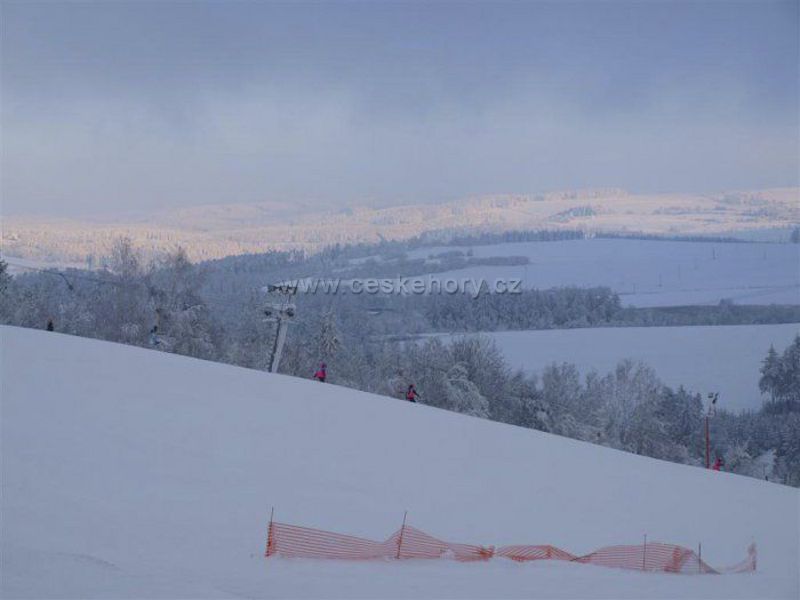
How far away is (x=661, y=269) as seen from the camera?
9231 centimetres

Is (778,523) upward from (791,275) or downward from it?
downward

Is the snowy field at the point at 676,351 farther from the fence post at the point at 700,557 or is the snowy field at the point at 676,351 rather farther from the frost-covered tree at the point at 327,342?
the fence post at the point at 700,557

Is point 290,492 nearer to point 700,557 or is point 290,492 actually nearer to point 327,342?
point 700,557

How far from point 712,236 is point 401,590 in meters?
104

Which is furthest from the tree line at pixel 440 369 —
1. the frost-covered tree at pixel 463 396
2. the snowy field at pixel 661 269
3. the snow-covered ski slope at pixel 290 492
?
the snowy field at pixel 661 269

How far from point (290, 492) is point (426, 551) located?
2.81m

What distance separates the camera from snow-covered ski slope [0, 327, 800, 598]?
299 inches

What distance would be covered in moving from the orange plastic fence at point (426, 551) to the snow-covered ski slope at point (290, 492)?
12.9 inches

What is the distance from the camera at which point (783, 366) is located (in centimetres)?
5700

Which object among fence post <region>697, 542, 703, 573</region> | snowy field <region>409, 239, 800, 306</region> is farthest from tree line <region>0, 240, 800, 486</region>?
snowy field <region>409, 239, 800, 306</region>

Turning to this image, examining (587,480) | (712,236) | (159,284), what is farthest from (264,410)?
(712,236)

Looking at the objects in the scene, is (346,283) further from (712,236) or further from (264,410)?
(264,410)

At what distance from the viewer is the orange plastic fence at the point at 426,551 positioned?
870 cm

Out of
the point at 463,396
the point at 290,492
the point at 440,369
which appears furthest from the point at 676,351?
the point at 290,492
